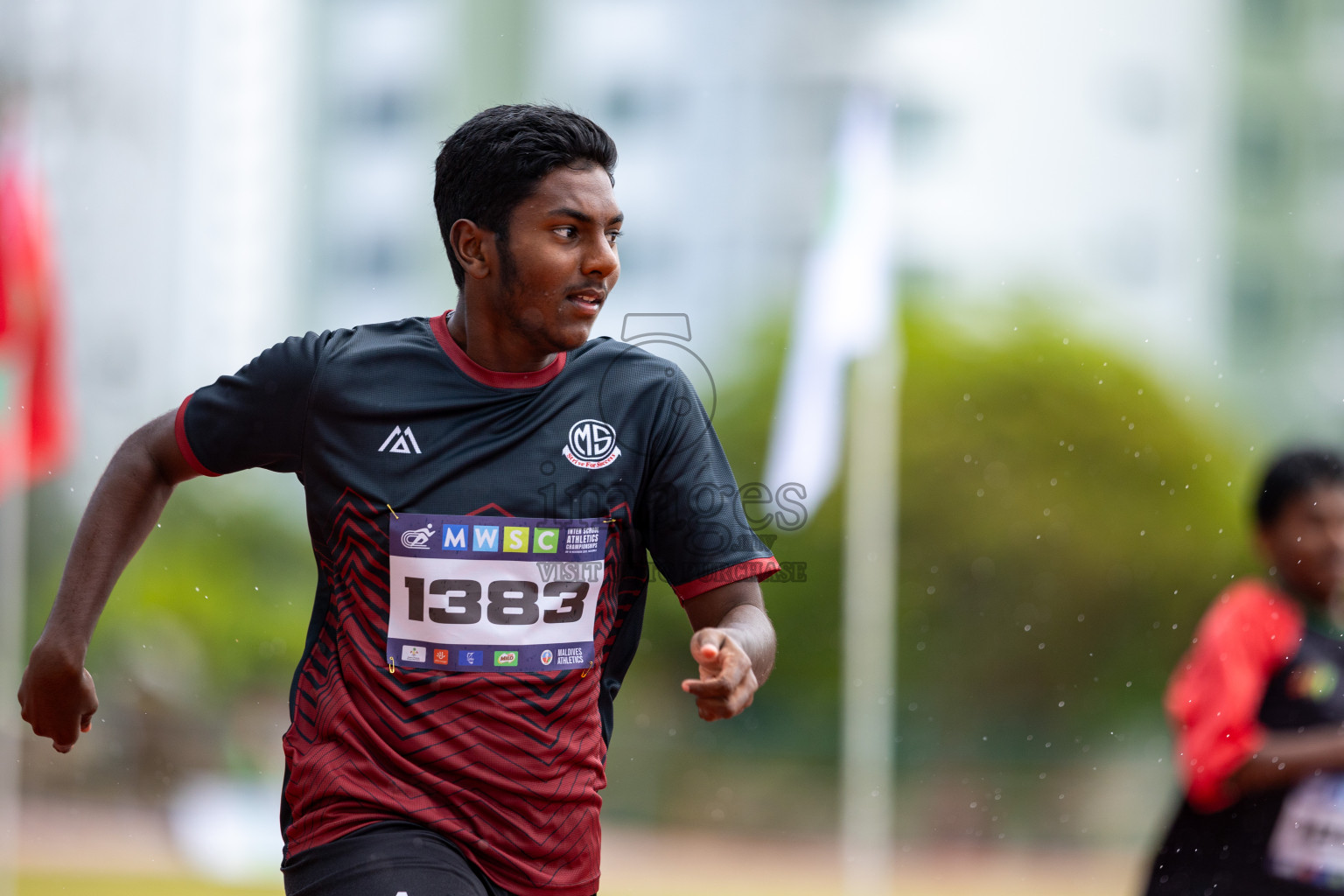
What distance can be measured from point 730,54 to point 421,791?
31660mm

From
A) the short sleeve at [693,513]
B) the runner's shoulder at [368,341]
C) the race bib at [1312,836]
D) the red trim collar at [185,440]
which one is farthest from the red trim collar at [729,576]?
the race bib at [1312,836]

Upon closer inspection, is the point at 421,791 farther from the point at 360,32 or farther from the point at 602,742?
the point at 360,32

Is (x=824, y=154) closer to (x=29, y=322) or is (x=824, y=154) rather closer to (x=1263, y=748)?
(x=29, y=322)

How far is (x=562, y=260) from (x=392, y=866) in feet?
2.88

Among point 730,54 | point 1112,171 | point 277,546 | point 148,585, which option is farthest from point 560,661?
point 1112,171

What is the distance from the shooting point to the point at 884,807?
18.1 meters

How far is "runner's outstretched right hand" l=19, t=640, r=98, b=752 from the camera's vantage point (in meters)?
2.09

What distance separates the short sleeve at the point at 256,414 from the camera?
2.11m

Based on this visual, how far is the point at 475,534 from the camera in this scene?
2008mm

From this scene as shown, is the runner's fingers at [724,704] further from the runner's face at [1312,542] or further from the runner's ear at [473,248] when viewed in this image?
the runner's face at [1312,542]

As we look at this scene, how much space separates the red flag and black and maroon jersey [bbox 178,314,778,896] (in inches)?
272

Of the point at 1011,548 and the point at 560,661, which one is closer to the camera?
the point at 560,661

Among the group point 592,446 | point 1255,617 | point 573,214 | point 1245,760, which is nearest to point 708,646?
point 592,446

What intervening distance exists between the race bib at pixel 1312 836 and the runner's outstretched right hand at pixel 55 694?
2.42 m
